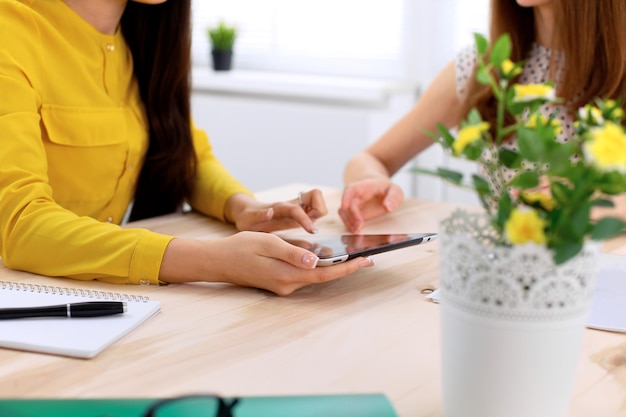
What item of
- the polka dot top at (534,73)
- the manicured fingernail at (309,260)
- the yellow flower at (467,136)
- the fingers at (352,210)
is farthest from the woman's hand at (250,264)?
the polka dot top at (534,73)

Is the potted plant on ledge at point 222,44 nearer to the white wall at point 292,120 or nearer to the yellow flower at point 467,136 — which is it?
the white wall at point 292,120

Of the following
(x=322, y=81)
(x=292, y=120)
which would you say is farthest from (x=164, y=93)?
(x=322, y=81)

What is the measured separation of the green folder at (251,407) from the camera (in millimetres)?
678

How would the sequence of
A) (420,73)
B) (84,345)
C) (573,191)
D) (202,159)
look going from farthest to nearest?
(420,73), (202,159), (84,345), (573,191)

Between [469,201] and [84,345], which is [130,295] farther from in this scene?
[469,201]

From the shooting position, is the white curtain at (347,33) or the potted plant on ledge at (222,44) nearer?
the white curtain at (347,33)

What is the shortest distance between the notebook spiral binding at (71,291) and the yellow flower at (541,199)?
20.2 inches

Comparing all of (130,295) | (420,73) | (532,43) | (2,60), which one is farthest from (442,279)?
(420,73)

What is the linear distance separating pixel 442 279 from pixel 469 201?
2178 millimetres

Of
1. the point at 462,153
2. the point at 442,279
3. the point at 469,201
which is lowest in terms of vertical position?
the point at 469,201

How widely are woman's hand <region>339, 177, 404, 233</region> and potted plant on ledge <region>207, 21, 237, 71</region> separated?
183 centimetres

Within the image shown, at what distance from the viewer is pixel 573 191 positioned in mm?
594

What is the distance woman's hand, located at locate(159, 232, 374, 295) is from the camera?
103cm

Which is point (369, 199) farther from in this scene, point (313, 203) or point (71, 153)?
point (71, 153)
